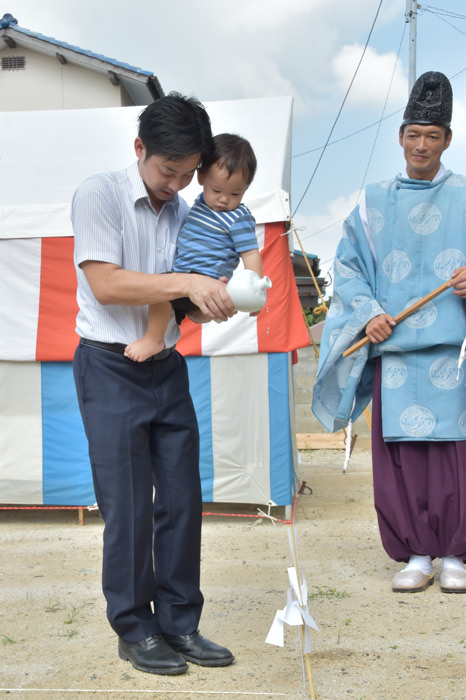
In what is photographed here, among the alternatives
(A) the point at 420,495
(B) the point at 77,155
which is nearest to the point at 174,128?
(A) the point at 420,495

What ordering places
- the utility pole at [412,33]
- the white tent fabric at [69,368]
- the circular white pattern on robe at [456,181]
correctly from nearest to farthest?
1. the circular white pattern on robe at [456,181]
2. the white tent fabric at [69,368]
3. the utility pole at [412,33]

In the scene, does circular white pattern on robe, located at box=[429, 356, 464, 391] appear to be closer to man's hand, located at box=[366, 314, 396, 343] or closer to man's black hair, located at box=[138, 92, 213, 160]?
man's hand, located at box=[366, 314, 396, 343]

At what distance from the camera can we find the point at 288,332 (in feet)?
14.3

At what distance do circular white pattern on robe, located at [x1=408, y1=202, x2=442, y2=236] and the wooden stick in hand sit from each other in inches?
9.9

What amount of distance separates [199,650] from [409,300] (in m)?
1.55

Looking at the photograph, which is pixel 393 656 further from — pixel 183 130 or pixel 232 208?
pixel 183 130

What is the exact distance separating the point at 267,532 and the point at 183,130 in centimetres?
282

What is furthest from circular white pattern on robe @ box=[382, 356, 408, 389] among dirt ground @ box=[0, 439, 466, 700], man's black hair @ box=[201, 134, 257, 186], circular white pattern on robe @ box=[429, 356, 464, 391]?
man's black hair @ box=[201, 134, 257, 186]

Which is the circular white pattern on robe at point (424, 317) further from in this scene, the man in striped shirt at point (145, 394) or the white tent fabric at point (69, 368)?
the white tent fabric at point (69, 368)

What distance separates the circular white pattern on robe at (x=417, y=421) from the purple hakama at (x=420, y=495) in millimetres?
85

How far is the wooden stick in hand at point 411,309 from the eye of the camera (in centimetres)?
279

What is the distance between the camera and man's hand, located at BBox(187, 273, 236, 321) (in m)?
1.90

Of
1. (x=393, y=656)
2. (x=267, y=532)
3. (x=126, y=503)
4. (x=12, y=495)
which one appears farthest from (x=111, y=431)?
(x=12, y=495)

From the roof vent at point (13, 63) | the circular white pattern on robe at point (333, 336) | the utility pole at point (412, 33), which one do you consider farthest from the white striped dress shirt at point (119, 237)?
the roof vent at point (13, 63)
